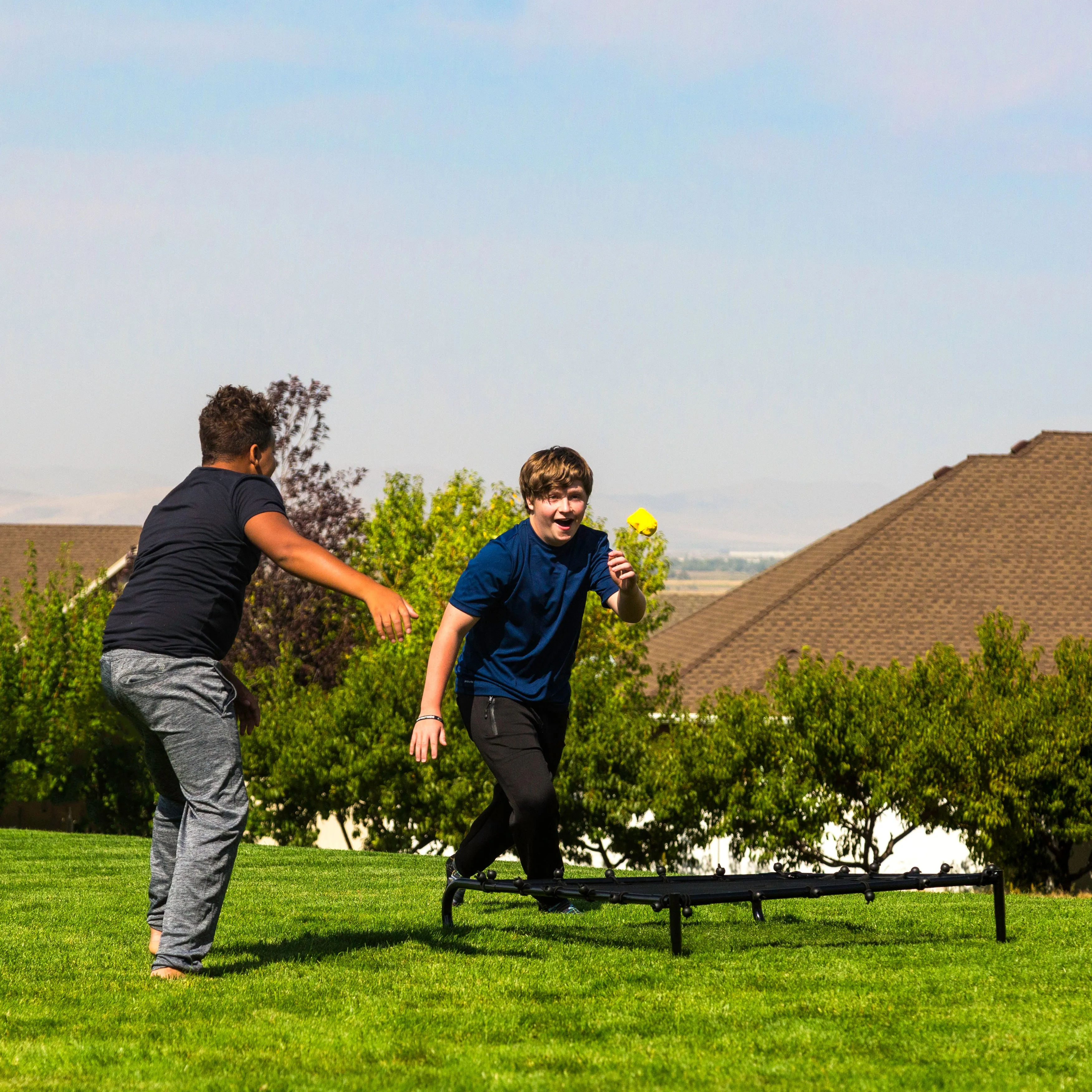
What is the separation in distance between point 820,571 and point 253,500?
25.6 meters

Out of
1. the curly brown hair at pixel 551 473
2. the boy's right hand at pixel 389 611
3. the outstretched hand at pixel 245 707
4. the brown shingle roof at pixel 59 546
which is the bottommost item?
the outstretched hand at pixel 245 707

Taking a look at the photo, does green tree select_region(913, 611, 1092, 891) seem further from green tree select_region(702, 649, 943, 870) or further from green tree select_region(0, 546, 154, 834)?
green tree select_region(0, 546, 154, 834)

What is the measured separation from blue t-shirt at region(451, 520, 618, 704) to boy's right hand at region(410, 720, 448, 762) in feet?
1.46

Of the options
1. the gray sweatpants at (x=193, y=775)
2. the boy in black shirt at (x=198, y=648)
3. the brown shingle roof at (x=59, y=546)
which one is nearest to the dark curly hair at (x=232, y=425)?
the boy in black shirt at (x=198, y=648)

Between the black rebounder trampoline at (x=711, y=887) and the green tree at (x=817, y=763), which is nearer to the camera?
the black rebounder trampoline at (x=711, y=887)

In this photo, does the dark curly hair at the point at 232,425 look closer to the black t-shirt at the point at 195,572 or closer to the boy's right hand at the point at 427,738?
the black t-shirt at the point at 195,572

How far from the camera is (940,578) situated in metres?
28.6

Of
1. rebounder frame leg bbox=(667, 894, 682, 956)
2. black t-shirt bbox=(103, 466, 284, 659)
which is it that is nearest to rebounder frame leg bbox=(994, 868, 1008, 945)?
rebounder frame leg bbox=(667, 894, 682, 956)

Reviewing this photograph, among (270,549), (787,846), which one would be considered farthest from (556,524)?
(787,846)

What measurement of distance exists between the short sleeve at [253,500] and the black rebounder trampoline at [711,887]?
190 centimetres

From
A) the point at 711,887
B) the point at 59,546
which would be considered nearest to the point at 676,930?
the point at 711,887

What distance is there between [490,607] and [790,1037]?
2.40 m

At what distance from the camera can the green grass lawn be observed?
12.1 ft

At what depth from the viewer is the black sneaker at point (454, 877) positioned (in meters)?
6.25
